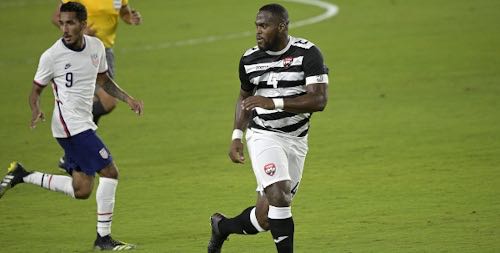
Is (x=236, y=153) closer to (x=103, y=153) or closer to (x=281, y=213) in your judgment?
(x=281, y=213)

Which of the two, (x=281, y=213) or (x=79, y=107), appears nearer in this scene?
(x=281, y=213)

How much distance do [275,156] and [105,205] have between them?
80.5 inches

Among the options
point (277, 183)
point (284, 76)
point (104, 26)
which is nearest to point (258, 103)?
point (284, 76)

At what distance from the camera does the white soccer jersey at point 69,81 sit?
10.8 metres

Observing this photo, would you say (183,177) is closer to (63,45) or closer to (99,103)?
(99,103)

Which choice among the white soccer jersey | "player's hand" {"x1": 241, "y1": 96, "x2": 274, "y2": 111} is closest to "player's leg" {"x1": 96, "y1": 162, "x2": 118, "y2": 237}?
the white soccer jersey

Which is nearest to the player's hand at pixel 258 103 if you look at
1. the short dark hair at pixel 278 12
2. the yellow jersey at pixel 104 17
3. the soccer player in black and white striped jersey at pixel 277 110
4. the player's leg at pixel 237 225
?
the soccer player in black and white striped jersey at pixel 277 110

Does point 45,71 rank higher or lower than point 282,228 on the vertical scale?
higher

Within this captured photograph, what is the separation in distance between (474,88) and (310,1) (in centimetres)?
1090

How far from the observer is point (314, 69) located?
368 inches

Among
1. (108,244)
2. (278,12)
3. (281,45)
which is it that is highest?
(278,12)

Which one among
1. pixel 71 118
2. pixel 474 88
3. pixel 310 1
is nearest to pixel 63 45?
pixel 71 118

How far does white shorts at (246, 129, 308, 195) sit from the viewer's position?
933 centimetres

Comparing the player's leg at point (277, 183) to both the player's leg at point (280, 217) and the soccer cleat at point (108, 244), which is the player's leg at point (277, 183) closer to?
the player's leg at point (280, 217)
